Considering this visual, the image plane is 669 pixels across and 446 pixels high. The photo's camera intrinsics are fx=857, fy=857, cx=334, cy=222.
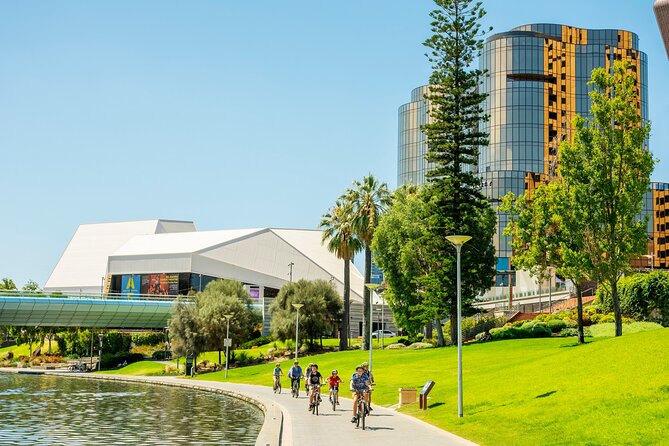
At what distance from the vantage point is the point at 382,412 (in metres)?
34.1

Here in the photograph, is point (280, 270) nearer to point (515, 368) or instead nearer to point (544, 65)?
point (544, 65)

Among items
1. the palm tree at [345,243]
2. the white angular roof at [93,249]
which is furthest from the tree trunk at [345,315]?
the white angular roof at [93,249]

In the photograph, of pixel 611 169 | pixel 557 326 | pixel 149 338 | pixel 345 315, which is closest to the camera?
pixel 611 169

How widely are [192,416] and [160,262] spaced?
346 ft

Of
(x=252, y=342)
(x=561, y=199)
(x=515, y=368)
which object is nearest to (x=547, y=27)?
(x=252, y=342)

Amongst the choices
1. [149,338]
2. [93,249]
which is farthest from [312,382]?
[93,249]

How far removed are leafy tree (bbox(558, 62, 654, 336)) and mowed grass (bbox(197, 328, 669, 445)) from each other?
27.2ft

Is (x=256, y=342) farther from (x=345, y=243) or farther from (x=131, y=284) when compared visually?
(x=131, y=284)

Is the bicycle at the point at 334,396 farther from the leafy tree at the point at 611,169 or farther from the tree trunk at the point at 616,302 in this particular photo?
the tree trunk at the point at 616,302

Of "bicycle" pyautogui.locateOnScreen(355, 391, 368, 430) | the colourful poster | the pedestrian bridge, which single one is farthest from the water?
the colourful poster

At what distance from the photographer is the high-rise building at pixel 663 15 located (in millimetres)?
5724

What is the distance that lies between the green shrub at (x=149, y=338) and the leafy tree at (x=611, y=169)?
79498 millimetres

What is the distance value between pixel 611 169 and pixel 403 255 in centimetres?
2600

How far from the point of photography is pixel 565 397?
28453 millimetres
